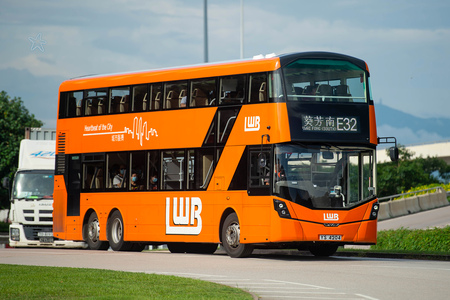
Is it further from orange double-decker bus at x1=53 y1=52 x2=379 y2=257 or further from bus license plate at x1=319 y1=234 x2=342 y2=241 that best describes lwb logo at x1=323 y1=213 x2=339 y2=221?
bus license plate at x1=319 y1=234 x2=342 y2=241

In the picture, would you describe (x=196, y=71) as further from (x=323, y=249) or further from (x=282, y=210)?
(x=323, y=249)

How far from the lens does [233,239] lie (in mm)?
21234

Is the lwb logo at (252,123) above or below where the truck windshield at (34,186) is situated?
above

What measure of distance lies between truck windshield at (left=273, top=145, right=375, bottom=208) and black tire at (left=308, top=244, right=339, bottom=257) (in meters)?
2.25

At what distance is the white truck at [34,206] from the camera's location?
2870 centimetres

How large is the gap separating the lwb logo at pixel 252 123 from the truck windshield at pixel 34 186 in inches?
410

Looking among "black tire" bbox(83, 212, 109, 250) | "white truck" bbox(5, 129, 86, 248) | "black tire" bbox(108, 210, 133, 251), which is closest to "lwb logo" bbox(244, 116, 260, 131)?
"black tire" bbox(108, 210, 133, 251)

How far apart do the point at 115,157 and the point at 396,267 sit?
32.8ft

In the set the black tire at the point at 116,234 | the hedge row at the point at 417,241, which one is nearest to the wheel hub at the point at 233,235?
the black tire at the point at 116,234

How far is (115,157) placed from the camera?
2483 centimetres

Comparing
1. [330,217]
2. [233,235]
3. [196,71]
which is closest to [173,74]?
[196,71]

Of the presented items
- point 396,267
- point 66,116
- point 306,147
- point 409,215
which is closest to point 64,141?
point 66,116

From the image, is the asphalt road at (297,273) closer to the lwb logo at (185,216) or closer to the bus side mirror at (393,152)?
the lwb logo at (185,216)

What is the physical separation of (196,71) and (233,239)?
4.47 meters
